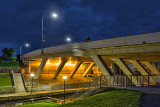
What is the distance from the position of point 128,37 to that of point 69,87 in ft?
64.2

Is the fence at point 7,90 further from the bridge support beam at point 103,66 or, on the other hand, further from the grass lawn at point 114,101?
the grass lawn at point 114,101

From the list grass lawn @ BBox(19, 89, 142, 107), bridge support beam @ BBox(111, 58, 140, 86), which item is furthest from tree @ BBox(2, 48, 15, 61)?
grass lawn @ BBox(19, 89, 142, 107)

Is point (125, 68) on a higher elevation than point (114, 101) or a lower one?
higher

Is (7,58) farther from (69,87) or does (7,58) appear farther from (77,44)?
(77,44)

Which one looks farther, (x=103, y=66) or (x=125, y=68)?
(x=125, y=68)

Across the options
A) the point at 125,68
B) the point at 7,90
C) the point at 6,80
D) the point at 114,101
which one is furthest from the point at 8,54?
the point at 114,101

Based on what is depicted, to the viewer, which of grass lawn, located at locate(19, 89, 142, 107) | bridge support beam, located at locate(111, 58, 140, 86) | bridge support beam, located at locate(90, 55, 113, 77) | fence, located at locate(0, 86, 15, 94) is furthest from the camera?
fence, located at locate(0, 86, 15, 94)

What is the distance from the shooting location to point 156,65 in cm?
4341

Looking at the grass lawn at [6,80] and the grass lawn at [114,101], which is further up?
the grass lawn at [114,101]

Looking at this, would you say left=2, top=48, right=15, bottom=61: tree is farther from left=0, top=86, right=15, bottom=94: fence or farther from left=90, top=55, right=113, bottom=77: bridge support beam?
left=90, top=55, right=113, bottom=77: bridge support beam

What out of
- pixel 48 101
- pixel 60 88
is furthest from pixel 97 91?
pixel 60 88

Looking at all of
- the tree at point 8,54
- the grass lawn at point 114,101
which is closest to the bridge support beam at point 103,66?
the grass lawn at point 114,101

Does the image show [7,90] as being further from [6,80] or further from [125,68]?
[125,68]

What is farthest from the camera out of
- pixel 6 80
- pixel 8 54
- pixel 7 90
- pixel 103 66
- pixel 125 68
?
pixel 8 54
